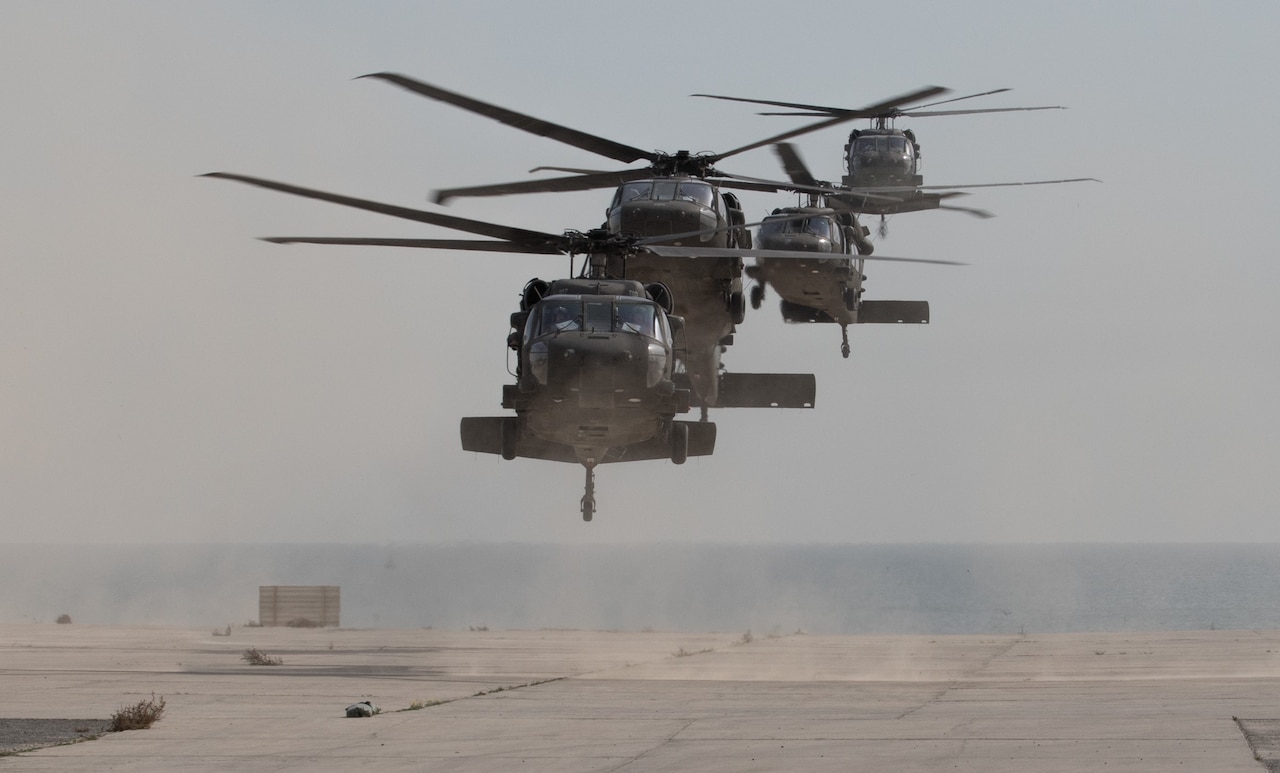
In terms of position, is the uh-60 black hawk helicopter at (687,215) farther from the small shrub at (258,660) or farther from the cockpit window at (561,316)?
the small shrub at (258,660)

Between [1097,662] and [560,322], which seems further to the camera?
[1097,662]

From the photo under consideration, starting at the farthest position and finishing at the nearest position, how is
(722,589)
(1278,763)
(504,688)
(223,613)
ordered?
1. (722,589)
2. (223,613)
3. (504,688)
4. (1278,763)

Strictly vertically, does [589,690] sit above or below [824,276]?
below

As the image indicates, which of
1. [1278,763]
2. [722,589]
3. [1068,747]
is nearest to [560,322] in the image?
[1068,747]

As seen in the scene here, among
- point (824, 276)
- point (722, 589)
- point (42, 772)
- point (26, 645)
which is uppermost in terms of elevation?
point (824, 276)

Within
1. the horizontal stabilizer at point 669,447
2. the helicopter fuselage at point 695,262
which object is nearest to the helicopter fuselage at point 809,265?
the helicopter fuselage at point 695,262

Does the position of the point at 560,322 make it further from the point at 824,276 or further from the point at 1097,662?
the point at 1097,662

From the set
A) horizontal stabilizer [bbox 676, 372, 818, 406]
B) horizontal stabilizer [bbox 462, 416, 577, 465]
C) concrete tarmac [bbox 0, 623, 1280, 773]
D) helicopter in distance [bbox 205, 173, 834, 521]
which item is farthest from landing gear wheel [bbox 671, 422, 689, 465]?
horizontal stabilizer [bbox 676, 372, 818, 406]

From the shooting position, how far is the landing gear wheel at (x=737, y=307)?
25.6 metres

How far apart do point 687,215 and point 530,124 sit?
294 centimetres

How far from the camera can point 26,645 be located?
97.7ft

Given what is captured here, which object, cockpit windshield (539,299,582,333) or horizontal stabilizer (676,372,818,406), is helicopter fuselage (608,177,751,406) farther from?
cockpit windshield (539,299,582,333)

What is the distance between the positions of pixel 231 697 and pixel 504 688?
361cm

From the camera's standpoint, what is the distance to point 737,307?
25.8 m
